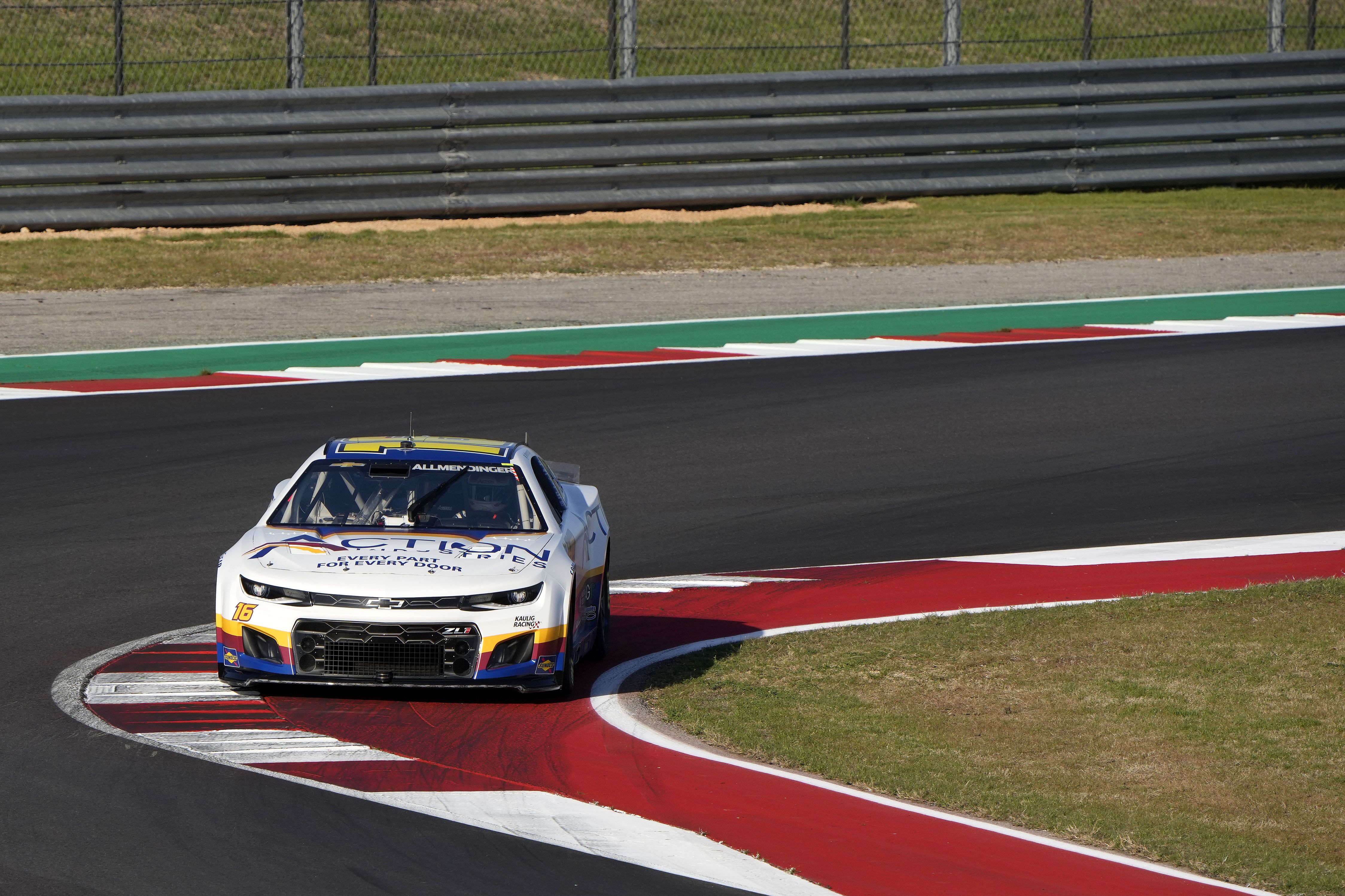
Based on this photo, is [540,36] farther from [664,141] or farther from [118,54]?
[118,54]

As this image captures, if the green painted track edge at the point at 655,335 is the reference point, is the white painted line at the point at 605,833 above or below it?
below

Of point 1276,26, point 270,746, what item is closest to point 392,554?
point 270,746

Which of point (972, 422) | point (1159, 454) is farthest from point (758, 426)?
point (1159, 454)

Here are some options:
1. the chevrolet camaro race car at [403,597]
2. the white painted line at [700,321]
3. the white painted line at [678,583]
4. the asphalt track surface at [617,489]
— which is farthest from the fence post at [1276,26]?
the chevrolet camaro race car at [403,597]

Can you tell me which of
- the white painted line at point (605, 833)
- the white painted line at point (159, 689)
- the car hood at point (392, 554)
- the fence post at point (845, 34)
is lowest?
the white painted line at point (159, 689)

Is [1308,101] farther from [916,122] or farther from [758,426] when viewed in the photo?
[758,426]

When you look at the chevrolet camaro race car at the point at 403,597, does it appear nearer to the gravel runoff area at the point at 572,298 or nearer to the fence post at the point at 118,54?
the gravel runoff area at the point at 572,298

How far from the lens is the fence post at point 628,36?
75.4 ft

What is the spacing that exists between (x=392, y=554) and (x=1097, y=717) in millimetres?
3290

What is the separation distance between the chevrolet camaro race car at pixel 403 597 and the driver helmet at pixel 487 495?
0.13 ft

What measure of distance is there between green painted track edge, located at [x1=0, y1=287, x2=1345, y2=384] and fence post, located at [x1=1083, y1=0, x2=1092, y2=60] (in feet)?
16.6

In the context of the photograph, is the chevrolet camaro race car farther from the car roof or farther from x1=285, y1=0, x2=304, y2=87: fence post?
x1=285, y1=0, x2=304, y2=87: fence post

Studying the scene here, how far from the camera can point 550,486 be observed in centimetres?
977

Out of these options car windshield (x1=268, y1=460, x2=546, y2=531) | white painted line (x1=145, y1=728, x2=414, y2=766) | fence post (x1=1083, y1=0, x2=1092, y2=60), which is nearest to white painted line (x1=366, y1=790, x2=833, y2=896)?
white painted line (x1=145, y1=728, x2=414, y2=766)
